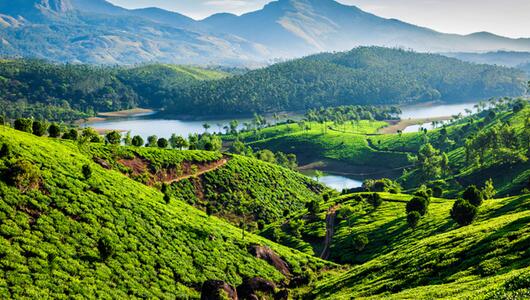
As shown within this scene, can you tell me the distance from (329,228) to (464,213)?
41079 mm

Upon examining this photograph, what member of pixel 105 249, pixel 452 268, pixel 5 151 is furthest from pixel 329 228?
pixel 5 151

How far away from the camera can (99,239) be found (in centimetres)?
6456

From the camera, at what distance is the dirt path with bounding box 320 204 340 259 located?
Result: 108 metres

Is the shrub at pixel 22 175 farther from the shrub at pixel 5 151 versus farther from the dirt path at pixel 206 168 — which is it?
the dirt path at pixel 206 168

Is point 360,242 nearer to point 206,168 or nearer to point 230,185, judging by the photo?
point 230,185

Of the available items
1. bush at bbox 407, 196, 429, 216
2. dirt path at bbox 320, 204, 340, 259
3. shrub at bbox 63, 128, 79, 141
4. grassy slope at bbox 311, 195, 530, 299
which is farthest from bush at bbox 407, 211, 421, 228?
shrub at bbox 63, 128, 79, 141

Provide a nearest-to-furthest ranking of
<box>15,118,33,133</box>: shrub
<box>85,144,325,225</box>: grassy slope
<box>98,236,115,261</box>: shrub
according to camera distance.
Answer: <box>98,236,115,261</box>: shrub, <box>15,118,33,133</box>: shrub, <box>85,144,325,225</box>: grassy slope

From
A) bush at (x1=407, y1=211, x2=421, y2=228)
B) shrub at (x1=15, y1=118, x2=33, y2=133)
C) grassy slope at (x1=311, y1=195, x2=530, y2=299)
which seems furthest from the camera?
shrub at (x1=15, y1=118, x2=33, y2=133)

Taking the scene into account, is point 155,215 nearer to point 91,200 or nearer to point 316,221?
point 91,200

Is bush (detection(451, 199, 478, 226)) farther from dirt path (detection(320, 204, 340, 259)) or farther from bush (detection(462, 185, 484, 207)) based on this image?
dirt path (detection(320, 204, 340, 259))

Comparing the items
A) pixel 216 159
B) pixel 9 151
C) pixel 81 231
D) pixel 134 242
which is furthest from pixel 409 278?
pixel 216 159

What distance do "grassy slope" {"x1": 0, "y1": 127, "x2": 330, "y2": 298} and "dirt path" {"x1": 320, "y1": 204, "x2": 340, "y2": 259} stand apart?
13.4 m

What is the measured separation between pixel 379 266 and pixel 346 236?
1678 inches

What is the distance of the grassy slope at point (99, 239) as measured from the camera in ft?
181
